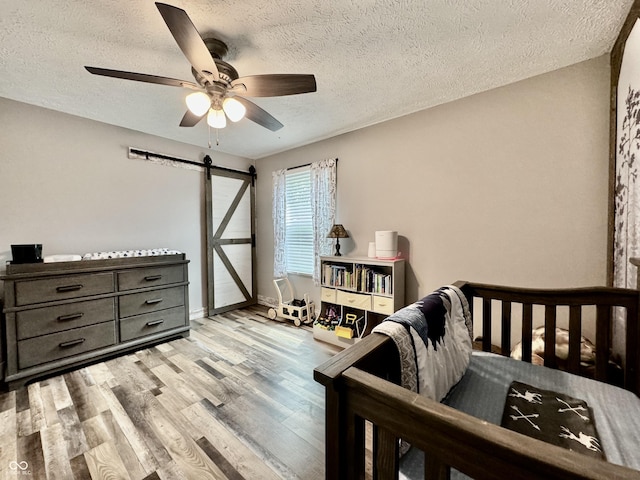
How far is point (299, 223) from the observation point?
3.73 m

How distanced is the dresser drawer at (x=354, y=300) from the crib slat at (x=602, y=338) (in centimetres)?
166

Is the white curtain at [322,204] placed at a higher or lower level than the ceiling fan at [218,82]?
lower

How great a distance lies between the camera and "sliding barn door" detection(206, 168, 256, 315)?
377 cm

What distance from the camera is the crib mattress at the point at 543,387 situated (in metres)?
0.84

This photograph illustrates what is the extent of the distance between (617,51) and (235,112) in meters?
2.47

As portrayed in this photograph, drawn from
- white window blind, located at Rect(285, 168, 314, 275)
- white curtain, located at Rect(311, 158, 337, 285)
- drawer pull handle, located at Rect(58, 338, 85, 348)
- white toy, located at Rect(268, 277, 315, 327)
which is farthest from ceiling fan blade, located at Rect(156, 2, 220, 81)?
white toy, located at Rect(268, 277, 315, 327)

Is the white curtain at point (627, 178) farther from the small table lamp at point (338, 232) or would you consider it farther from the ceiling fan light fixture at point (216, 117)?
the ceiling fan light fixture at point (216, 117)

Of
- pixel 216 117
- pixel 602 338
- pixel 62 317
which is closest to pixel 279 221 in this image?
pixel 216 117

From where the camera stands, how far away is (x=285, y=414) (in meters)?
1.77

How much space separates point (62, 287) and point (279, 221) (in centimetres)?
241

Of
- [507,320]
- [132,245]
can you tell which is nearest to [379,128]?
[507,320]

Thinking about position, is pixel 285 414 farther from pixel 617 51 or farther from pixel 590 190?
pixel 617 51

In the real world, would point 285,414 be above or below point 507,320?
below

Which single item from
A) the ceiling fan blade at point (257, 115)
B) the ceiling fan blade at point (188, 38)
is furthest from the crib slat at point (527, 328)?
the ceiling fan blade at point (188, 38)
